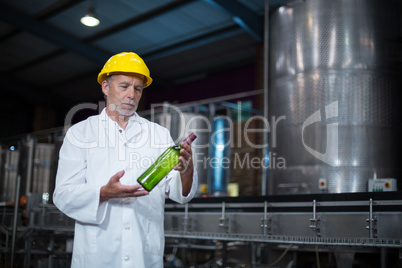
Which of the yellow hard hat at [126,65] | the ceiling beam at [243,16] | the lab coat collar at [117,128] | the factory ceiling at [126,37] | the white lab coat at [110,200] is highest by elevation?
the factory ceiling at [126,37]

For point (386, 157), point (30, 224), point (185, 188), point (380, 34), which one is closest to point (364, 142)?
point (386, 157)

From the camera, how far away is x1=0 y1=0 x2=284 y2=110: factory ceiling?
33.8 feet

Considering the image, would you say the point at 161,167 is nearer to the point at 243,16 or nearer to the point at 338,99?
the point at 338,99

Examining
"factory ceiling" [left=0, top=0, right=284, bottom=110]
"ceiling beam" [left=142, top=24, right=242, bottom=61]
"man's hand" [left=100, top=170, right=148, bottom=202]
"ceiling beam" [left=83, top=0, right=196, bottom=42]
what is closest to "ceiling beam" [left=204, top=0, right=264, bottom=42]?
"factory ceiling" [left=0, top=0, right=284, bottom=110]

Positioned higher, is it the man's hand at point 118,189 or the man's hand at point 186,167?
the man's hand at point 186,167

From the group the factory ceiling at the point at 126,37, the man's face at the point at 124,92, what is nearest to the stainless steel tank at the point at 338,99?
the man's face at the point at 124,92

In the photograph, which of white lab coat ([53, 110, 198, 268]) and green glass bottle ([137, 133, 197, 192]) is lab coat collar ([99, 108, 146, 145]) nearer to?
white lab coat ([53, 110, 198, 268])

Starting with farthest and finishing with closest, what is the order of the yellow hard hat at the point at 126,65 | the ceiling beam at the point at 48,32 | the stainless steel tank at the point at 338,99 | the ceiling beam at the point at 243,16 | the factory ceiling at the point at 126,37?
1. the ceiling beam at the point at 48,32
2. the factory ceiling at the point at 126,37
3. the ceiling beam at the point at 243,16
4. the stainless steel tank at the point at 338,99
5. the yellow hard hat at the point at 126,65

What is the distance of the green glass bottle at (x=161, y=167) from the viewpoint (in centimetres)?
207

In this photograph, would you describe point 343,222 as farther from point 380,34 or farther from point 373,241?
point 380,34

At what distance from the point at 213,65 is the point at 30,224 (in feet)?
29.5

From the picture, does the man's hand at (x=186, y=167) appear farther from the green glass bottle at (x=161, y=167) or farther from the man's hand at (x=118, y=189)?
the man's hand at (x=118, y=189)

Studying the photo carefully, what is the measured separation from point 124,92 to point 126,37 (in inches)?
394

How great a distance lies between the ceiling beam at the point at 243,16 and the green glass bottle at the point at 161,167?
731 centimetres
